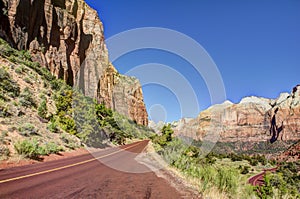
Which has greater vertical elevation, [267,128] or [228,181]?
[267,128]

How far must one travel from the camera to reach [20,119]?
60.3 feet

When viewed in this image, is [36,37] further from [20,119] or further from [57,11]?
[20,119]

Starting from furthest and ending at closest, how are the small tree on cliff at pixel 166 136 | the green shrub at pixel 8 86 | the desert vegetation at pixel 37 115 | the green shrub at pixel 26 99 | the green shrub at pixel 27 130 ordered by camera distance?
1. the green shrub at pixel 26 99
2. the small tree on cliff at pixel 166 136
3. the green shrub at pixel 8 86
4. the green shrub at pixel 27 130
5. the desert vegetation at pixel 37 115

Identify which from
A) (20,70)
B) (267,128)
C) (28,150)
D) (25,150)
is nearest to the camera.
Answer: (25,150)

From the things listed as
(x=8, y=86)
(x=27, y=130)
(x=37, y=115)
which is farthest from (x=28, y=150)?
(x=8, y=86)

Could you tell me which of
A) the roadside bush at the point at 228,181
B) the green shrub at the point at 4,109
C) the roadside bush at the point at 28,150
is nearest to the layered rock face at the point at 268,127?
the green shrub at the point at 4,109

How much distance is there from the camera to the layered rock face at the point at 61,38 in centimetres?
3553

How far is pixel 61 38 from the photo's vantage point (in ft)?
151

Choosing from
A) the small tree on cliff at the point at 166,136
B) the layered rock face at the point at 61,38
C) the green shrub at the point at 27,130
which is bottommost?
the green shrub at the point at 27,130

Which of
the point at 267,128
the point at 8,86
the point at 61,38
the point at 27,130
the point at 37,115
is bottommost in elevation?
the point at 27,130

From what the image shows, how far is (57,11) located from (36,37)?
8.90 meters

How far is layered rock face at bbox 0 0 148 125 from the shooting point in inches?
1399

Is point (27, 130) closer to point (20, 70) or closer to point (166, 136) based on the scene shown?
point (166, 136)

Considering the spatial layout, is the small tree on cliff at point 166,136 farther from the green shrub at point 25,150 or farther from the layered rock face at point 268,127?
the layered rock face at point 268,127
